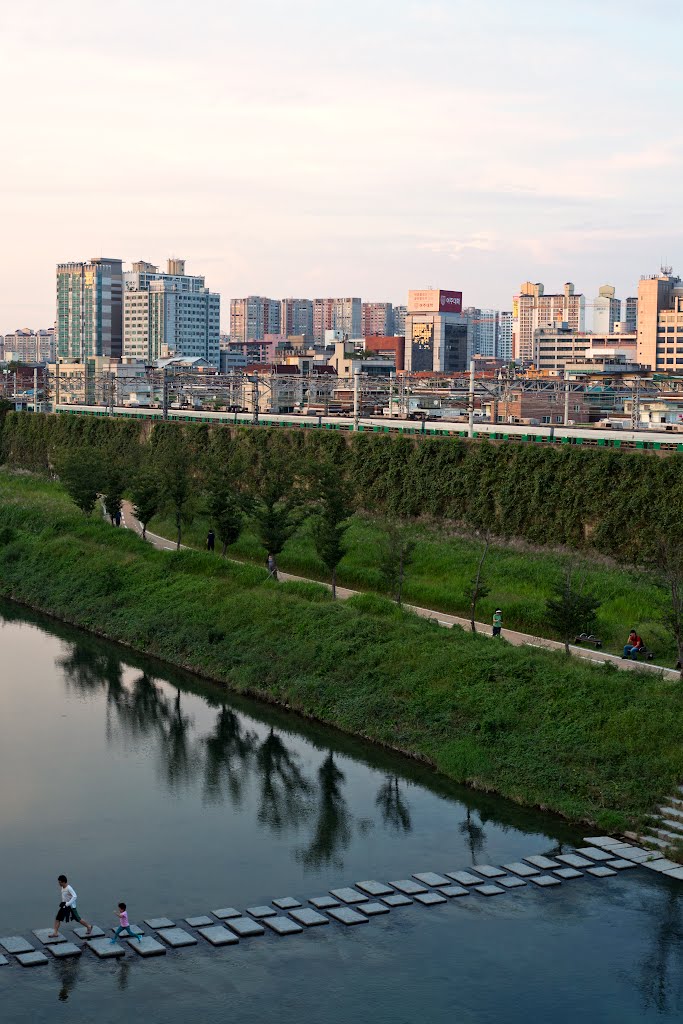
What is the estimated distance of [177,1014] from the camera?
14.4 metres

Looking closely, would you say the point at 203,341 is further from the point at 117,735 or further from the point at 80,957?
the point at 80,957

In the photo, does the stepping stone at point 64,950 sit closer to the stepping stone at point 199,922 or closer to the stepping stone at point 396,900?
the stepping stone at point 199,922

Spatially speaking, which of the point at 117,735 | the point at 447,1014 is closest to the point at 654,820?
the point at 447,1014

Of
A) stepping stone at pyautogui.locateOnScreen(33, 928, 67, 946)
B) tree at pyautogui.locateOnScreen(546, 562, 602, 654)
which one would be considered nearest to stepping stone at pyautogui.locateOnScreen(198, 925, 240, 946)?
stepping stone at pyautogui.locateOnScreen(33, 928, 67, 946)

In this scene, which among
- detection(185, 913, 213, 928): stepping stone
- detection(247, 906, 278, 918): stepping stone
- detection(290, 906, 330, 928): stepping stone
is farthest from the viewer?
detection(247, 906, 278, 918): stepping stone

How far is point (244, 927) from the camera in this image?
16375 mm

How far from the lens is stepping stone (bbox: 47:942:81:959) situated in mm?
15672

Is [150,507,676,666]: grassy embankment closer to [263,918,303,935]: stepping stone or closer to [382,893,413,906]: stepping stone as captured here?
[382,893,413,906]: stepping stone

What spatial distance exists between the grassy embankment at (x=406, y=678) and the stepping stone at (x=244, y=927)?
6.42 m

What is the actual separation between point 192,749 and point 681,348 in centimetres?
12050

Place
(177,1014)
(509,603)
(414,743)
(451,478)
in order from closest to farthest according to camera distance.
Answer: (177,1014), (414,743), (509,603), (451,478)

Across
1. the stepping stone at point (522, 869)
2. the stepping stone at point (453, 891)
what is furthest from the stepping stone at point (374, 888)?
the stepping stone at point (522, 869)

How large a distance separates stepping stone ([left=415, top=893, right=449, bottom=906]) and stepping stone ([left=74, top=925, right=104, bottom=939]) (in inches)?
176

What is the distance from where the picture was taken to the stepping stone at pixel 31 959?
608 inches
